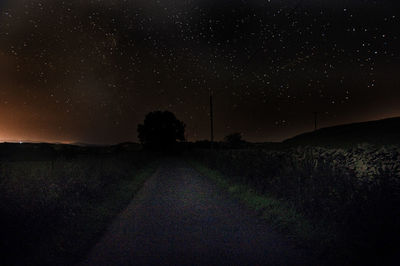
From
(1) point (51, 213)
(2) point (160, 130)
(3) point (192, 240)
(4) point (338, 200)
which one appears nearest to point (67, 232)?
(1) point (51, 213)

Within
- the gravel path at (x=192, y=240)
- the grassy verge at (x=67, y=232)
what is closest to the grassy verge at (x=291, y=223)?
the gravel path at (x=192, y=240)

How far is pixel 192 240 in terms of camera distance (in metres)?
6.37

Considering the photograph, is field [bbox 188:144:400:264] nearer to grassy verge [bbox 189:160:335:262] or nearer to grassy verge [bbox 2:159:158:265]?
grassy verge [bbox 189:160:335:262]

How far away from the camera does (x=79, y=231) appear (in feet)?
23.2

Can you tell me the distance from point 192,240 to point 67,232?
9.30 ft

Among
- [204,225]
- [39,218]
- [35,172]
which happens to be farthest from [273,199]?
[35,172]

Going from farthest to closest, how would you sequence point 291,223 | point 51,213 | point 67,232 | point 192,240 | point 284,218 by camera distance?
1. point 51,213
2. point 284,218
3. point 291,223
4. point 67,232
5. point 192,240

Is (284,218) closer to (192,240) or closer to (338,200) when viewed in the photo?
(338,200)

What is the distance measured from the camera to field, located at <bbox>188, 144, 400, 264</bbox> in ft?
18.1

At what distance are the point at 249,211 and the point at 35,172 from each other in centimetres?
732

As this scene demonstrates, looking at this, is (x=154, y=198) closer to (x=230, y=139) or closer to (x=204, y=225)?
(x=204, y=225)

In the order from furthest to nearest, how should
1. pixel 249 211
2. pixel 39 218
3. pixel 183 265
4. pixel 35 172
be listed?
pixel 35 172 → pixel 249 211 → pixel 39 218 → pixel 183 265

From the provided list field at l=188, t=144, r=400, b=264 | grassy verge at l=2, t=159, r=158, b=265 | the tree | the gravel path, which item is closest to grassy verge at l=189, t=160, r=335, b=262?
field at l=188, t=144, r=400, b=264

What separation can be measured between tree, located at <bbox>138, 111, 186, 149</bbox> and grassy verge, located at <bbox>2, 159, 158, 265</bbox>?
302ft
